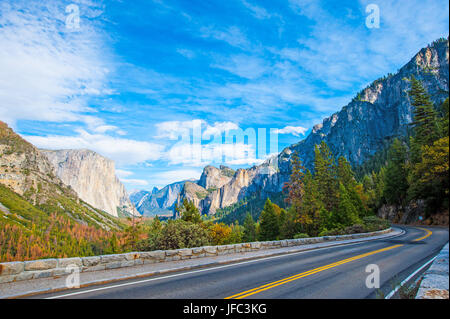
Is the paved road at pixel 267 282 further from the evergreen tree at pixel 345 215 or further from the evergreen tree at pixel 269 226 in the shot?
the evergreen tree at pixel 269 226

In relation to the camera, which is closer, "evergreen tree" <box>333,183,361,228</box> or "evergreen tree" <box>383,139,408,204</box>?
"evergreen tree" <box>383,139,408,204</box>

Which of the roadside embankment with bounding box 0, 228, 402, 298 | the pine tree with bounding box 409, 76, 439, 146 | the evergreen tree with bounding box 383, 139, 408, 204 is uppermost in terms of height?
the pine tree with bounding box 409, 76, 439, 146

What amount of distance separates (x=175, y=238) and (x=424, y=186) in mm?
13253

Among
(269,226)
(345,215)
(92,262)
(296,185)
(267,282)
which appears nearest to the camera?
(267,282)

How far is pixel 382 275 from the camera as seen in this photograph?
9055 mm

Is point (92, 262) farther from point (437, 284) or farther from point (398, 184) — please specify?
point (398, 184)

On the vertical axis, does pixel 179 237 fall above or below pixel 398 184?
below

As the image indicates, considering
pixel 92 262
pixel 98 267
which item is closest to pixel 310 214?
pixel 98 267

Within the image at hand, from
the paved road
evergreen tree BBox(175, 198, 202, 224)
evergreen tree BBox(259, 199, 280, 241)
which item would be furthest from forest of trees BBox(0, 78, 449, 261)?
the paved road

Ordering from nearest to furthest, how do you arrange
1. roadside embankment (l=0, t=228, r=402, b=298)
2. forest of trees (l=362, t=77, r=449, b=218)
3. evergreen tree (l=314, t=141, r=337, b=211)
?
forest of trees (l=362, t=77, r=449, b=218) → roadside embankment (l=0, t=228, r=402, b=298) → evergreen tree (l=314, t=141, r=337, b=211)

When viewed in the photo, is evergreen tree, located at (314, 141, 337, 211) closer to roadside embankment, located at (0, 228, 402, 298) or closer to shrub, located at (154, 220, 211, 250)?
shrub, located at (154, 220, 211, 250)

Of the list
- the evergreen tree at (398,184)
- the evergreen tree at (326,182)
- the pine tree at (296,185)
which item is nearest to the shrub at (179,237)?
the evergreen tree at (398,184)

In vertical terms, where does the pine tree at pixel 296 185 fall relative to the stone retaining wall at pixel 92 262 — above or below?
above
